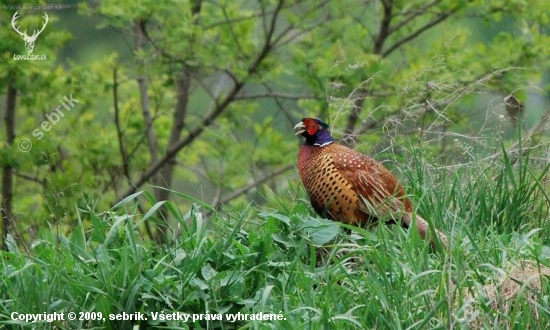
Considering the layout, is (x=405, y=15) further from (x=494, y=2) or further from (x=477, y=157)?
(x=477, y=157)

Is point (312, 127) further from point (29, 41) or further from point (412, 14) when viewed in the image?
point (412, 14)

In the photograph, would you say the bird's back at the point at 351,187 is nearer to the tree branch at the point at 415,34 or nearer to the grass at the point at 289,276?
the grass at the point at 289,276

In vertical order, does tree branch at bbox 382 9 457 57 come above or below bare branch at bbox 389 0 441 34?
below

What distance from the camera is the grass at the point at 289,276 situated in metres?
3.73

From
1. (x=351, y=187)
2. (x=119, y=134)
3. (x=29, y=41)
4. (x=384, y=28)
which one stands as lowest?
(x=351, y=187)

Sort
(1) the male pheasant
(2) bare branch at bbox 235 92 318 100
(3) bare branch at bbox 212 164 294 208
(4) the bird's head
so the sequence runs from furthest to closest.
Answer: (2) bare branch at bbox 235 92 318 100 < (3) bare branch at bbox 212 164 294 208 < (4) the bird's head < (1) the male pheasant

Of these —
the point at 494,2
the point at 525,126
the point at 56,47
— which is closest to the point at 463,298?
the point at 525,126

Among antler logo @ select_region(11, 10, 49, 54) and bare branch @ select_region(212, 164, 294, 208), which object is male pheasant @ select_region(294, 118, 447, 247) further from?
bare branch @ select_region(212, 164, 294, 208)

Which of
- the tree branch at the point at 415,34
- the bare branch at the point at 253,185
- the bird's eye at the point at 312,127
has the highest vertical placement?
the tree branch at the point at 415,34

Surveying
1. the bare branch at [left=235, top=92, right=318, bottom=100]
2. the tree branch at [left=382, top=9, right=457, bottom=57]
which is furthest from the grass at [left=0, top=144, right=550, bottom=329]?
the tree branch at [left=382, top=9, right=457, bottom=57]

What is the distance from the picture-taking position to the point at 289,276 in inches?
161

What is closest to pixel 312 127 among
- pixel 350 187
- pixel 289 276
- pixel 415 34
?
pixel 350 187

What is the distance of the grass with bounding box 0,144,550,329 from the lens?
3.73 meters

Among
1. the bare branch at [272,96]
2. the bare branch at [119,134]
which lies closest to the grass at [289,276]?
the bare branch at [119,134]
